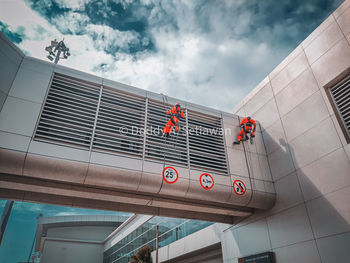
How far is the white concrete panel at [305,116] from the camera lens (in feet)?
29.0

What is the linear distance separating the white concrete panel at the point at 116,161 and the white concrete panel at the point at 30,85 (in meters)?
2.52

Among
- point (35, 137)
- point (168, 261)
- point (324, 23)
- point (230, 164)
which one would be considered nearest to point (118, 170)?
point (35, 137)

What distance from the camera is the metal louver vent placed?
26.6 ft

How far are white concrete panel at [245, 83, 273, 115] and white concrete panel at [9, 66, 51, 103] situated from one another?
349 inches

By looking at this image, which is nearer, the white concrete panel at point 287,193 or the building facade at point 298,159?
the building facade at point 298,159

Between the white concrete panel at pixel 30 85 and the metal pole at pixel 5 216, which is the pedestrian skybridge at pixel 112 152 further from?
the metal pole at pixel 5 216

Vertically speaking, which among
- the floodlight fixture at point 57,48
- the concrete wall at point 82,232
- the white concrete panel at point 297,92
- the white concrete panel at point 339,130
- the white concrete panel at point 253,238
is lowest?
the white concrete panel at point 253,238

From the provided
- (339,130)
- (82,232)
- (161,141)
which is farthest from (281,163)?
(82,232)

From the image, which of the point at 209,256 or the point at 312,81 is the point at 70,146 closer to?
the point at 312,81

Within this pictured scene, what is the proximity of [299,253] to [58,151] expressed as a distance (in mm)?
8215

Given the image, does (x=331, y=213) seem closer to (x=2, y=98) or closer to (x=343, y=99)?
(x=343, y=99)

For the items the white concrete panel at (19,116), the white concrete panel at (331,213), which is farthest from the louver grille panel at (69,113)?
the white concrete panel at (331,213)

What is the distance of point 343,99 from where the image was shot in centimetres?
841

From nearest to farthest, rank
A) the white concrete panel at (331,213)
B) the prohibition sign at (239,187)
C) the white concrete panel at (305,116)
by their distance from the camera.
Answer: the white concrete panel at (331,213), the white concrete panel at (305,116), the prohibition sign at (239,187)
